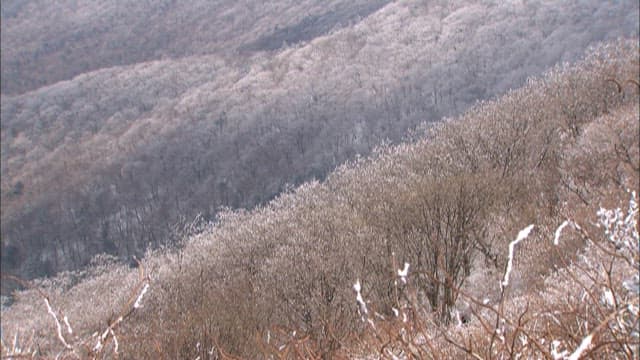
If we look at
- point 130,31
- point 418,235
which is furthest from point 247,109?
point 130,31

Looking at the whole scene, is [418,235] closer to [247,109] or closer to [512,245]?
[512,245]

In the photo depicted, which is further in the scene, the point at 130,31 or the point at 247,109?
the point at 130,31

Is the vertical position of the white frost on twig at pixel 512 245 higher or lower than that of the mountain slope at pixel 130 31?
higher

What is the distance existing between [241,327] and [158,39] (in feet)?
489

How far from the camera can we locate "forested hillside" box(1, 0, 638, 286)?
73188 mm

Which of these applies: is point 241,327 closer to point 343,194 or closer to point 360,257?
point 360,257

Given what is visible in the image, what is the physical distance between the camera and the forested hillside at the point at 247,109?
240ft

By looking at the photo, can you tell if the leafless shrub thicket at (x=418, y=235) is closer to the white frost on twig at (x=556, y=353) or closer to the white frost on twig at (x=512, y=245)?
the white frost on twig at (x=556, y=353)

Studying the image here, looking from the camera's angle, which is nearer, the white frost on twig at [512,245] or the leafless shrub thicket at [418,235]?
the white frost on twig at [512,245]

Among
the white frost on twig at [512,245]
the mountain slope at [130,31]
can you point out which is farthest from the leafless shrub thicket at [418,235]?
the mountain slope at [130,31]

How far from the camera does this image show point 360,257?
1908 cm

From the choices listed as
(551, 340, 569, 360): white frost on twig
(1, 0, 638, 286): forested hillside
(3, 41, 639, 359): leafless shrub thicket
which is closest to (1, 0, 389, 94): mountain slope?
(1, 0, 638, 286): forested hillside

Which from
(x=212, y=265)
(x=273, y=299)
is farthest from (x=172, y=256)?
(x=273, y=299)

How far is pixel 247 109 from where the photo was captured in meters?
93.9
